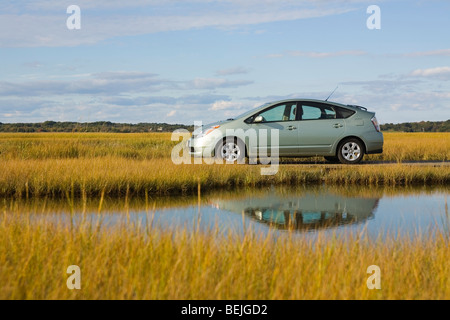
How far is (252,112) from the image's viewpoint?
598 inches

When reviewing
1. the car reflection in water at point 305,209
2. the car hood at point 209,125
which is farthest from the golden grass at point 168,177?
Answer: the car hood at point 209,125

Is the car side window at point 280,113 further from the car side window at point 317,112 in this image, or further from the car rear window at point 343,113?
the car rear window at point 343,113

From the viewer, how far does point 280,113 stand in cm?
1542

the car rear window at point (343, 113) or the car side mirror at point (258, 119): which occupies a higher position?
the car rear window at point (343, 113)

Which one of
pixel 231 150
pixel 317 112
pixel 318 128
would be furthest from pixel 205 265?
pixel 317 112

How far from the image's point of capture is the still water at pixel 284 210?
307 inches

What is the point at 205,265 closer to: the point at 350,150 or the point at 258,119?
the point at 258,119

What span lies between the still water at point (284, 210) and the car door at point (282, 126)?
314 centimetres

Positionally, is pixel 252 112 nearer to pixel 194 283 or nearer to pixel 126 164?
pixel 126 164

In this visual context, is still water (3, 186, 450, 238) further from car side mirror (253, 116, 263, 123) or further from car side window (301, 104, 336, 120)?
car side window (301, 104, 336, 120)

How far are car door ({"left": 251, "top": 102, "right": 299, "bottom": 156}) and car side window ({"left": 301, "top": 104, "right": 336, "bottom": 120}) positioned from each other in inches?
12.6

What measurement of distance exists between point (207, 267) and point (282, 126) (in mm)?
10648

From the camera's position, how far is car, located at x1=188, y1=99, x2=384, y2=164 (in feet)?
49.5
